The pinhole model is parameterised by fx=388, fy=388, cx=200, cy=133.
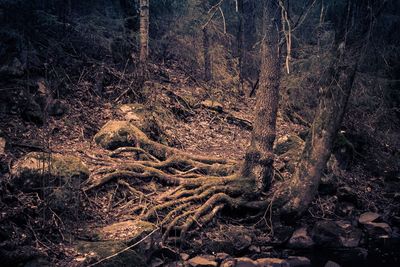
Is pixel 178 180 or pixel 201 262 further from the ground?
pixel 178 180

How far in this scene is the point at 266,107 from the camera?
29.8 ft

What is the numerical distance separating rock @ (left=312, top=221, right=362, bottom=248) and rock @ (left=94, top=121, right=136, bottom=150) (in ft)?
16.9

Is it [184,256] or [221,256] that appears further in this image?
[221,256]

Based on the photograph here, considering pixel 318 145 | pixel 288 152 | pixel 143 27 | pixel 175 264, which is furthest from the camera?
pixel 143 27

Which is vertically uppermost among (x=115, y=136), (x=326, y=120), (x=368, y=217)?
(x=326, y=120)

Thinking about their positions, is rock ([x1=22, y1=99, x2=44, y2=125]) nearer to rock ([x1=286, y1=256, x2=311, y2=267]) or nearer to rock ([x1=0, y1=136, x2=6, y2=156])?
rock ([x1=0, y1=136, x2=6, y2=156])

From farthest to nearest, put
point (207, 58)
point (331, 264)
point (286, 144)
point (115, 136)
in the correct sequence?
point (207, 58), point (286, 144), point (115, 136), point (331, 264)

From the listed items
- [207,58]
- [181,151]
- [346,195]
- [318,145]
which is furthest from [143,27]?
[346,195]

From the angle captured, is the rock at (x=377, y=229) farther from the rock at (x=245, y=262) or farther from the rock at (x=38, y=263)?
the rock at (x=38, y=263)

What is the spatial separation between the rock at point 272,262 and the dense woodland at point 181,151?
1.7 inches

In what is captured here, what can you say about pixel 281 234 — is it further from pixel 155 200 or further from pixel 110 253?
pixel 110 253

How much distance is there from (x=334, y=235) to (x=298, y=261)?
5.44 feet

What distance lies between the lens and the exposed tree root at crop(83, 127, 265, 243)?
26.9ft

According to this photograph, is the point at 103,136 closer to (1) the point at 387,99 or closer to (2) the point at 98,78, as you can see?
(2) the point at 98,78
